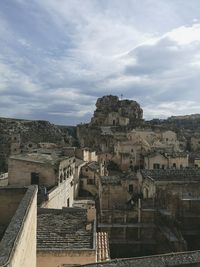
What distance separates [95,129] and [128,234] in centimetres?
4970

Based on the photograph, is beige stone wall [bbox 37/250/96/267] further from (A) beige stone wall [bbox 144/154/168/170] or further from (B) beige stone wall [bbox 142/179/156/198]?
(A) beige stone wall [bbox 144/154/168/170]

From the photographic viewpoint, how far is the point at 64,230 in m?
14.0

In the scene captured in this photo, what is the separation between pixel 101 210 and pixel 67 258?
61.3ft

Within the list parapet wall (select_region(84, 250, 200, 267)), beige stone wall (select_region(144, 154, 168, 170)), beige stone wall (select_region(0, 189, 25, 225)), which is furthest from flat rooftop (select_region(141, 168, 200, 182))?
parapet wall (select_region(84, 250, 200, 267))

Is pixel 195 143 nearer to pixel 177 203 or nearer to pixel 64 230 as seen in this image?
pixel 177 203

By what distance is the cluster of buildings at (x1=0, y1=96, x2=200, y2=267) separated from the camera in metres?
7.84

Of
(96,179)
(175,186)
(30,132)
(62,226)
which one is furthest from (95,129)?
(62,226)

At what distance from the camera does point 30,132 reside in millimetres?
90062

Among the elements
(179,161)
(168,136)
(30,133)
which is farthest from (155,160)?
(30,133)

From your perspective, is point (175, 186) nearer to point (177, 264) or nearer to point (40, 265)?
point (40, 265)

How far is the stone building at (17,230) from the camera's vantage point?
5292mm

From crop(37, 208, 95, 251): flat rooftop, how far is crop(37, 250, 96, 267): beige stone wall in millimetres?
247

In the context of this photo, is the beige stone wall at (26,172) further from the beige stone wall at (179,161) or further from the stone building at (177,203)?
the beige stone wall at (179,161)

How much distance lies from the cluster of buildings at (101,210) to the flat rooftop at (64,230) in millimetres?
34
